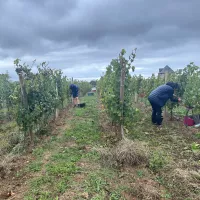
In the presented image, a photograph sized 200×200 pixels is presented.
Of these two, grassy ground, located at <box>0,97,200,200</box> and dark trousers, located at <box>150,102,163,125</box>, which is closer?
grassy ground, located at <box>0,97,200,200</box>

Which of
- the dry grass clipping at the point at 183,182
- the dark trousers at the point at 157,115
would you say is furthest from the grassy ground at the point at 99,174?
the dark trousers at the point at 157,115

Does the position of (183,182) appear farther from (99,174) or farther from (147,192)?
(99,174)

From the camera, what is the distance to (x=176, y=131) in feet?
20.0

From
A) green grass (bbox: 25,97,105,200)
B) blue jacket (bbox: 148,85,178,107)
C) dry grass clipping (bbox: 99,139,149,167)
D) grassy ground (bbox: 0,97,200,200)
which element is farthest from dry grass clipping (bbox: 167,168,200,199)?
blue jacket (bbox: 148,85,178,107)

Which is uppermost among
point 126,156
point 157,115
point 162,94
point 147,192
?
point 162,94

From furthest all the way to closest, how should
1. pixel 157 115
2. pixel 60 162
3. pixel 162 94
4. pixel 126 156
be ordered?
pixel 157 115, pixel 162 94, pixel 60 162, pixel 126 156

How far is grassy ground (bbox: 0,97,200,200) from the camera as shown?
2814mm

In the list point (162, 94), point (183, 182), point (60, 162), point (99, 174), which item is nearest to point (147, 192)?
point (183, 182)

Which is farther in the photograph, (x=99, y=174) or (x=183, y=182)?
(x=99, y=174)

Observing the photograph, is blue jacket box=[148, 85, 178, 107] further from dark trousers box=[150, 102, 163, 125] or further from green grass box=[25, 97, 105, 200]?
green grass box=[25, 97, 105, 200]

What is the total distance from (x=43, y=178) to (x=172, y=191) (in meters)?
2.30

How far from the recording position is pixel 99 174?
3.36 metres

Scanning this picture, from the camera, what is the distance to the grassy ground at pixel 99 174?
2814mm

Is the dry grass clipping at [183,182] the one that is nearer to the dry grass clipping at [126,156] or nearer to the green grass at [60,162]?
the dry grass clipping at [126,156]
